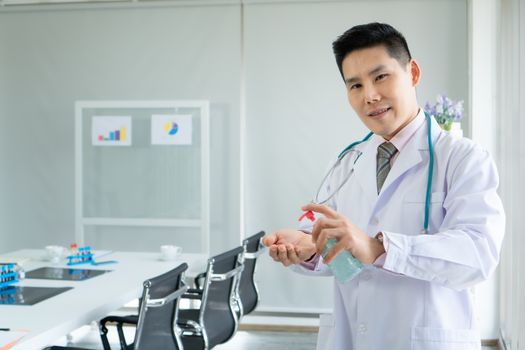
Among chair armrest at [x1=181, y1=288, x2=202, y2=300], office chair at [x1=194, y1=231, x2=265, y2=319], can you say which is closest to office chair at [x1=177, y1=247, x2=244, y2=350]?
chair armrest at [x1=181, y1=288, x2=202, y2=300]

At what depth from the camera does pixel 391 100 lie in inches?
56.6

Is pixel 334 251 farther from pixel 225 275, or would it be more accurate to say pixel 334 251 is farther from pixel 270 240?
pixel 225 275

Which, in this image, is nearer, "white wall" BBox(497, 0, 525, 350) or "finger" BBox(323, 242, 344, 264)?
"finger" BBox(323, 242, 344, 264)

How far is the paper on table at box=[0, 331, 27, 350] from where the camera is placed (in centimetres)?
213

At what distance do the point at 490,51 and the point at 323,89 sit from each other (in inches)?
54.3

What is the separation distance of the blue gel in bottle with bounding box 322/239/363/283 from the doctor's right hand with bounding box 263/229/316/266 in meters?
0.13

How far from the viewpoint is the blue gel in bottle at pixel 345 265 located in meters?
1.34

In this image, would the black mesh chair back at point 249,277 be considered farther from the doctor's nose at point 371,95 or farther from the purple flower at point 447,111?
the doctor's nose at point 371,95

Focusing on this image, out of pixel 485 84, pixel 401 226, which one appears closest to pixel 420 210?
pixel 401 226

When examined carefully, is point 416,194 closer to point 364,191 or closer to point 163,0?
point 364,191

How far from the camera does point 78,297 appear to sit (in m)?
2.90

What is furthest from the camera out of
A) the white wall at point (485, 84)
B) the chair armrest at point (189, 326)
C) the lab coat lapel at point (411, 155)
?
the white wall at point (485, 84)

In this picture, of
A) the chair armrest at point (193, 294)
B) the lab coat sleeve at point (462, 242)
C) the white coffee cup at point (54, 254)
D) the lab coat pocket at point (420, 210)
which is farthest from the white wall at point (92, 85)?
the lab coat sleeve at point (462, 242)

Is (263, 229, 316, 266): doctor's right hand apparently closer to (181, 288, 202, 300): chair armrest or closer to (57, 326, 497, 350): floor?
(181, 288, 202, 300): chair armrest
